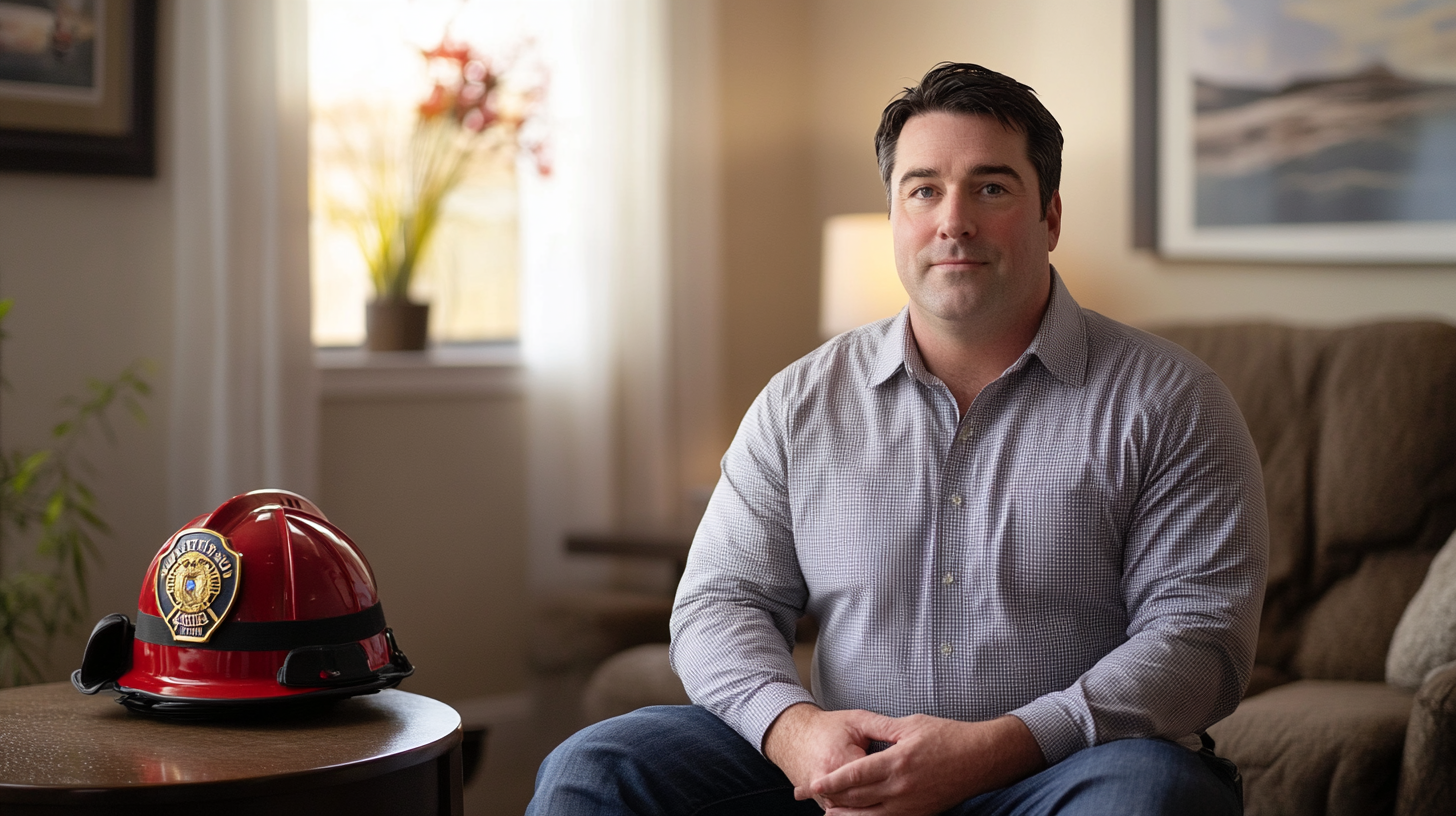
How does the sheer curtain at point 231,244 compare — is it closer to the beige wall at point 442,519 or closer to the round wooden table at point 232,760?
the beige wall at point 442,519

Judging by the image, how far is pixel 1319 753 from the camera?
174 centimetres

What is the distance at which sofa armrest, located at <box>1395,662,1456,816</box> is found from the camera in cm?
158

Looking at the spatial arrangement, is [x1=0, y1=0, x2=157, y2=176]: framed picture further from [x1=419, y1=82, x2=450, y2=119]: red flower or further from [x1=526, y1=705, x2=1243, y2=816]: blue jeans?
[x1=526, y1=705, x2=1243, y2=816]: blue jeans

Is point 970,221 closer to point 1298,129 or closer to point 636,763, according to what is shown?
point 636,763

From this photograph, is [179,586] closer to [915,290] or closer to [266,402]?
[915,290]

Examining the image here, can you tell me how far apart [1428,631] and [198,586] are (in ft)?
5.18

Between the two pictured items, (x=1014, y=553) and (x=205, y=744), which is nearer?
(x=205, y=744)

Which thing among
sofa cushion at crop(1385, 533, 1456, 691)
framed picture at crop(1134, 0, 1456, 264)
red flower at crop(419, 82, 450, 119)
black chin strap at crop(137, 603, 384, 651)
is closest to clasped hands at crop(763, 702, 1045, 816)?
black chin strap at crop(137, 603, 384, 651)

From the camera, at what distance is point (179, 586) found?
132 cm

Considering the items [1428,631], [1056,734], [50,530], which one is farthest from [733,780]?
[50,530]

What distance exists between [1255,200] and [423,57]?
182 cm

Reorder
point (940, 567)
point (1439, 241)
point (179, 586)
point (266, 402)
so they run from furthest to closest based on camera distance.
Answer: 1. point (266, 402)
2. point (1439, 241)
3. point (940, 567)
4. point (179, 586)

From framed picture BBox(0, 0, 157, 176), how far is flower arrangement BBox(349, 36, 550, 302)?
1.76ft

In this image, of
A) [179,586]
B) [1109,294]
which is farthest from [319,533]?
[1109,294]
